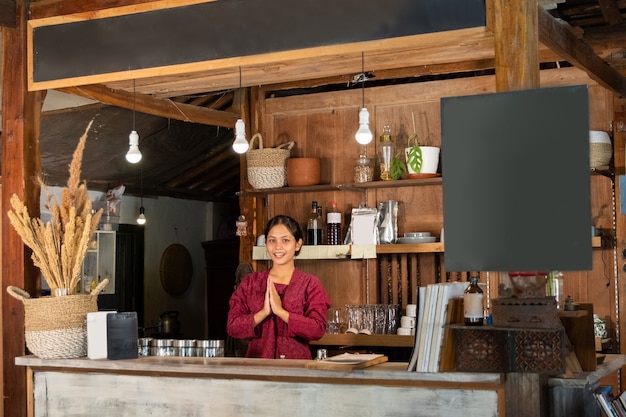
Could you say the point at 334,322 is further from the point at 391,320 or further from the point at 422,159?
the point at 422,159

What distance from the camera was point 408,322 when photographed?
6906mm

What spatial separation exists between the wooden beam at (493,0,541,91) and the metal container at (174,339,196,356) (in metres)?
2.11

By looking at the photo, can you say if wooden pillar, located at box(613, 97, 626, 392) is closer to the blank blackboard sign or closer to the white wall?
the blank blackboard sign

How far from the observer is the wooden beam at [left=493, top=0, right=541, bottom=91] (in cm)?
390

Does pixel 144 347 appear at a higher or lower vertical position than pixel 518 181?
lower

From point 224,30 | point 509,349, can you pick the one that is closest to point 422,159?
point 224,30

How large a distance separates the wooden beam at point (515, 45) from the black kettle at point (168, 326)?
751cm

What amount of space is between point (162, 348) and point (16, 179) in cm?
134

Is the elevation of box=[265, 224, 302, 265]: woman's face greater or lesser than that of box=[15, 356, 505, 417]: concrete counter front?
greater

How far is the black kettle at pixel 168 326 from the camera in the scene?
10.7m

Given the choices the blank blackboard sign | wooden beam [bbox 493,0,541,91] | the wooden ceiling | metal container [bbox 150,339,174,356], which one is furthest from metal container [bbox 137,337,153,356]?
wooden beam [bbox 493,0,541,91]

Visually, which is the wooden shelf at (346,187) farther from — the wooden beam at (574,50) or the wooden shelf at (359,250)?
the wooden beam at (574,50)

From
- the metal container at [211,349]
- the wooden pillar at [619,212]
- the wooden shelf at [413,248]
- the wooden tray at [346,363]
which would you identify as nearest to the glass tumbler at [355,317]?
the wooden shelf at [413,248]

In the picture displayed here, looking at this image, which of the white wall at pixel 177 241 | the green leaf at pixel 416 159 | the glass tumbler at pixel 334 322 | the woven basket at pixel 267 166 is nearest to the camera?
the green leaf at pixel 416 159
